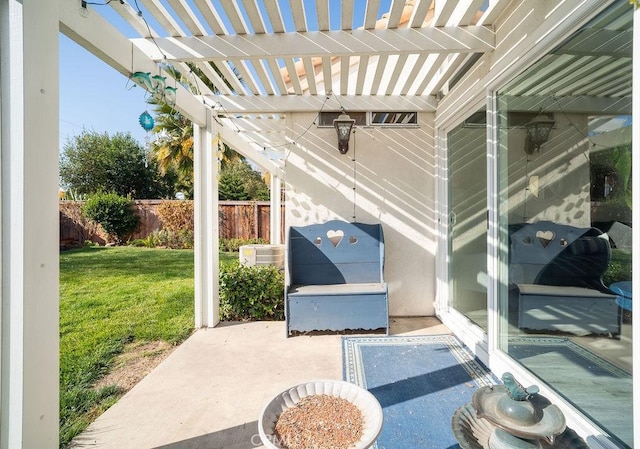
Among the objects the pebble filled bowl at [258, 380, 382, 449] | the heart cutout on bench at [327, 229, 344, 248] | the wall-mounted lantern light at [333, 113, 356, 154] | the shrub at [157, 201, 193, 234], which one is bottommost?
the pebble filled bowl at [258, 380, 382, 449]

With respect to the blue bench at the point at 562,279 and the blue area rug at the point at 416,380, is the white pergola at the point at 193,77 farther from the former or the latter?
the blue area rug at the point at 416,380

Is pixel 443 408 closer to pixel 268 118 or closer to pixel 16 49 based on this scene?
pixel 16 49

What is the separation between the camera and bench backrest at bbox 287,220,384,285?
3639mm

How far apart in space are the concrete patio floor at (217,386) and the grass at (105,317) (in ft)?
0.70

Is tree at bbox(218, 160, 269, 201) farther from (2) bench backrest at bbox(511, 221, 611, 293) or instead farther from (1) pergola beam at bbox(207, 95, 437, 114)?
(2) bench backrest at bbox(511, 221, 611, 293)

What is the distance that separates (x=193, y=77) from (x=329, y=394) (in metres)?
2.97

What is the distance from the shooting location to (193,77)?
2986mm

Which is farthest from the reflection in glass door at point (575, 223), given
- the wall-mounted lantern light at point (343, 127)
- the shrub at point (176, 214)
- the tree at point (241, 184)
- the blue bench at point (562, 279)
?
the tree at point (241, 184)

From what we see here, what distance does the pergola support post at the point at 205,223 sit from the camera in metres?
3.55

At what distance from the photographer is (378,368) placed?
261 cm

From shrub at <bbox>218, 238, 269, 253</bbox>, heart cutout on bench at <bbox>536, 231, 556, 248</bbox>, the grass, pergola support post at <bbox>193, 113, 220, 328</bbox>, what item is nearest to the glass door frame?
heart cutout on bench at <bbox>536, 231, 556, 248</bbox>

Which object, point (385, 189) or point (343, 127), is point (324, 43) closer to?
point (343, 127)

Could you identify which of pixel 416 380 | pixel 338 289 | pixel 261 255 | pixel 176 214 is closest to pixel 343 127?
pixel 338 289

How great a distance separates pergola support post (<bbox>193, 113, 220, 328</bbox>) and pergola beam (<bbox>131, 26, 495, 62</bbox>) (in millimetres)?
1171
